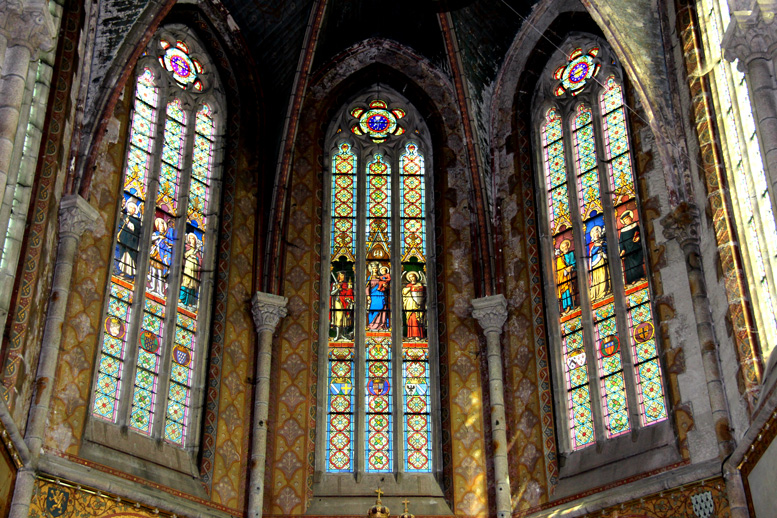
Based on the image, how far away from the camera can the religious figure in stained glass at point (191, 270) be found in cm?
1614

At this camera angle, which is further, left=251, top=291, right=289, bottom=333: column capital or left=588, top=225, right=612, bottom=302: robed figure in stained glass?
left=251, top=291, right=289, bottom=333: column capital

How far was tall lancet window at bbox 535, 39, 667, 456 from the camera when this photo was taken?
15.0m

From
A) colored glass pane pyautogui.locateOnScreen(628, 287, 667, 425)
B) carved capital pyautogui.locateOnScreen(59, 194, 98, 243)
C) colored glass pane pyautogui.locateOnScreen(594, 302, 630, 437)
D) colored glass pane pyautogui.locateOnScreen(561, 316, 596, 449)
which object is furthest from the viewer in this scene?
colored glass pane pyautogui.locateOnScreen(561, 316, 596, 449)

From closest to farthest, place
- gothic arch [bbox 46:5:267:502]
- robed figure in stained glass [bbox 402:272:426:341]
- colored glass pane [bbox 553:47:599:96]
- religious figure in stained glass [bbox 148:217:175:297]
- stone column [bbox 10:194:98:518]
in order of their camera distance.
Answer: stone column [bbox 10:194:98:518]
gothic arch [bbox 46:5:267:502]
religious figure in stained glass [bbox 148:217:175:297]
robed figure in stained glass [bbox 402:272:426:341]
colored glass pane [bbox 553:47:599:96]

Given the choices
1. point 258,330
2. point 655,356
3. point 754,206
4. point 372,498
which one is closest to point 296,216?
point 258,330

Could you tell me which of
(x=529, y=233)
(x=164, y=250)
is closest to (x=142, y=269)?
(x=164, y=250)

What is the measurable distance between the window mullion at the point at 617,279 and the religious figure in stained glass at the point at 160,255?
6389 millimetres

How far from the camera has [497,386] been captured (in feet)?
52.4

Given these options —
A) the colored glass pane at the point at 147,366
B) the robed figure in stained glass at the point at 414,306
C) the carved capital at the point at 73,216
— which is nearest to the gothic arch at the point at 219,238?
the carved capital at the point at 73,216

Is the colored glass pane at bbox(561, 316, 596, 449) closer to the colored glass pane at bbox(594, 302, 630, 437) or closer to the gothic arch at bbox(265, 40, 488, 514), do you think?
the colored glass pane at bbox(594, 302, 630, 437)

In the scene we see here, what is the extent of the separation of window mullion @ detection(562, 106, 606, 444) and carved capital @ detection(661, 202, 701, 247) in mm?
1960

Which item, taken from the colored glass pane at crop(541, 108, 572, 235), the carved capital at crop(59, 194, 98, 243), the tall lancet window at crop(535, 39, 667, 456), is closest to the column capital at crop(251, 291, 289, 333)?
the carved capital at crop(59, 194, 98, 243)

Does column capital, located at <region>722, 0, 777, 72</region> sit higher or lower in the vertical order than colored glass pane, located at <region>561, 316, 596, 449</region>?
higher

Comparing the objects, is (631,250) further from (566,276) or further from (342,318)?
(342,318)
